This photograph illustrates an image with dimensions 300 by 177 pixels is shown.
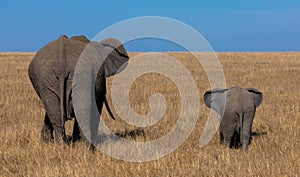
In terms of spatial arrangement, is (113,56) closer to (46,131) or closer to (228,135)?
(46,131)

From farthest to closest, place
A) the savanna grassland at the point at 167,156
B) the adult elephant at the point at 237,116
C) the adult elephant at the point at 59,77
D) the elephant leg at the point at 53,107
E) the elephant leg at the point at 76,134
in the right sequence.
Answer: the elephant leg at the point at 76,134, the adult elephant at the point at 237,116, the elephant leg at the point at 53,107, the adult elephant at the point at 59,77, the savanna grassland at the point at 167,156

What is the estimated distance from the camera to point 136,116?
10.0m

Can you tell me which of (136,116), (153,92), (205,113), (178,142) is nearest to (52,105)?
(178,142)

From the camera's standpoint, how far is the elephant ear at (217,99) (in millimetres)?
6991

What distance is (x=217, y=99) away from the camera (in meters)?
7.17

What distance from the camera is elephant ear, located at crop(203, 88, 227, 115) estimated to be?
6.99m

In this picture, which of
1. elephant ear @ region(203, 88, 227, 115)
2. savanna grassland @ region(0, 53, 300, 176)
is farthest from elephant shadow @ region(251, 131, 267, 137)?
elephant ear @ region(203, 88, 227, 115)

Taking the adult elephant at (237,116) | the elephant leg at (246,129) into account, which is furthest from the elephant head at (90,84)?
the elephant leg at (246,129)

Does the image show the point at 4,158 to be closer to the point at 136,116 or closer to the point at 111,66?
the point at 111,66

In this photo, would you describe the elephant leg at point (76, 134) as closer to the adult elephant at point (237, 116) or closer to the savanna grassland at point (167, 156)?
the savanna grassland at point (167, 156)

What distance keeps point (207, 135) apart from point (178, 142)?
2.58 ft

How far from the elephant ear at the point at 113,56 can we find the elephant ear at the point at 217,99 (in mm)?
1535

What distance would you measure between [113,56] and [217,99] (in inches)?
72.1

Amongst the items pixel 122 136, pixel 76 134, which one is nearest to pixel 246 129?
pixel 122 136
